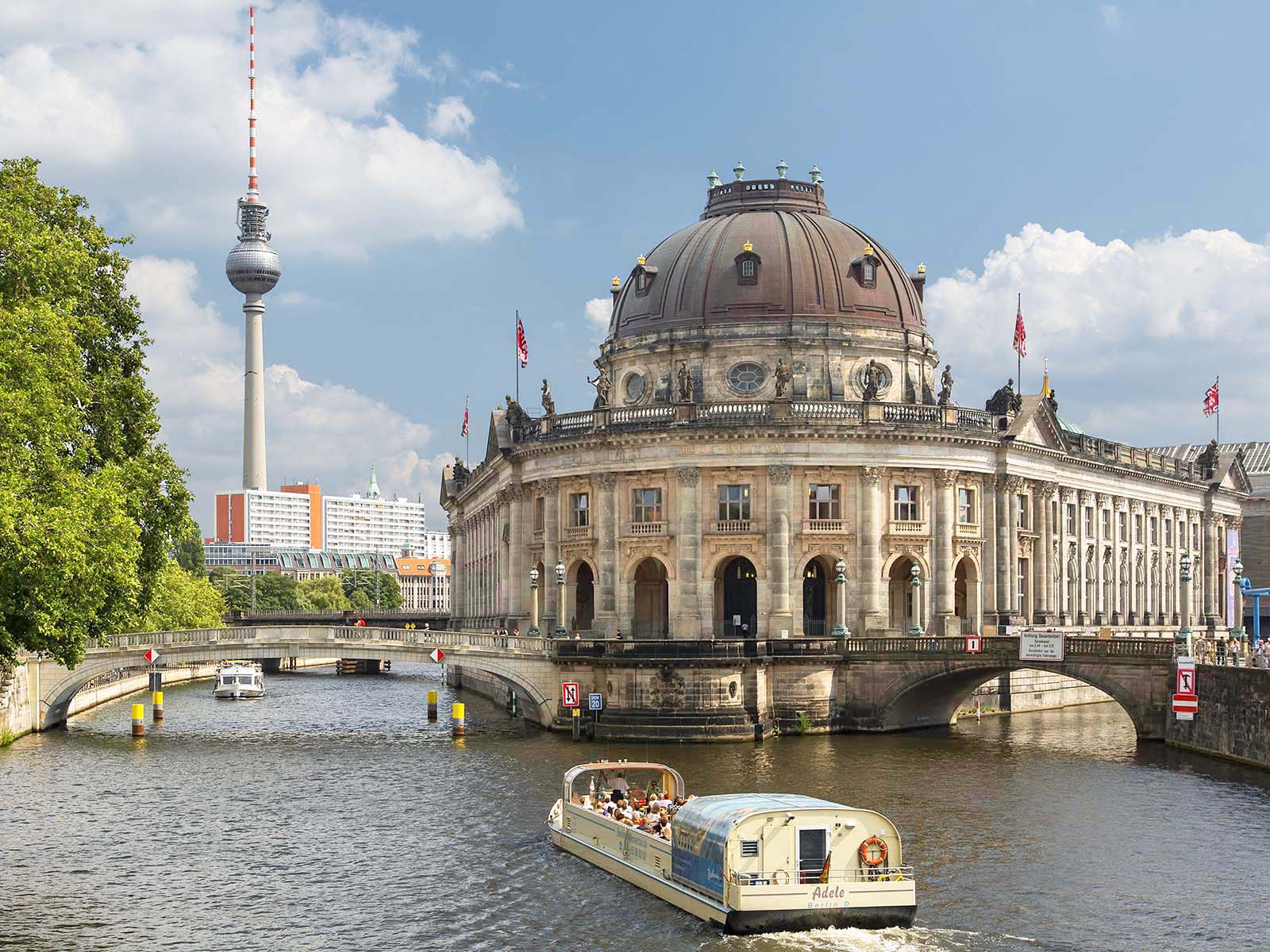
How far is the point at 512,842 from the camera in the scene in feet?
176

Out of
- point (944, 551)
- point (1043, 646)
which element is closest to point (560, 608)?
point (944, 551)

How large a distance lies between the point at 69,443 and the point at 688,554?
1623 inches

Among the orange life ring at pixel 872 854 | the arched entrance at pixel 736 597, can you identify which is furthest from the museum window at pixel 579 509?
the orange life ring at pixel 872 854

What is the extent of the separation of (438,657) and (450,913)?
Result: 1588 inches

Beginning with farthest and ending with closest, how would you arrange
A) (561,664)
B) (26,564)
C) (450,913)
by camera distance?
(561,664) → (26,564) → (450,913)

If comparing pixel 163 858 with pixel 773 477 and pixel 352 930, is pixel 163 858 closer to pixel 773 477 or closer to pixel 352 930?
pixel 352 930

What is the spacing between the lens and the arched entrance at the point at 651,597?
331 ft

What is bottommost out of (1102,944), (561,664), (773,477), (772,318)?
(1102,944)

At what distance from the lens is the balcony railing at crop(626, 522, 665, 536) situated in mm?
93312

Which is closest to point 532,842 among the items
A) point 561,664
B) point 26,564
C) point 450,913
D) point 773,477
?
point 450,913

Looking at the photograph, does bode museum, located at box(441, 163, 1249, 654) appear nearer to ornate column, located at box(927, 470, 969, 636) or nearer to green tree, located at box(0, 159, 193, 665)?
ornate column, located at box(927, 470, 969, 636)

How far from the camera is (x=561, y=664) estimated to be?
82.6m

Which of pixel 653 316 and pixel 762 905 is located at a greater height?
pixel 653 316

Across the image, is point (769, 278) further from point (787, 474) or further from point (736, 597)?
point (736, 597)
